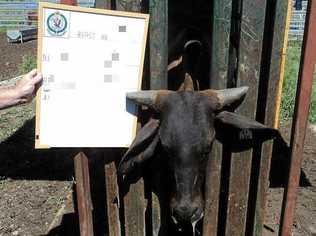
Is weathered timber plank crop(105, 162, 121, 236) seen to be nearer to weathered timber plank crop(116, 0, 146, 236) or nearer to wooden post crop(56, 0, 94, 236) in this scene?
weathered timber plank crop(116, 0, 146, 236)

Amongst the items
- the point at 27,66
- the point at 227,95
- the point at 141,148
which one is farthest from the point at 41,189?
the point at 27,66

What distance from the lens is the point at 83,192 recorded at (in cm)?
416

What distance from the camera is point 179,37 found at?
5168 mm

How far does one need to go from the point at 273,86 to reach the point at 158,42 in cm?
103

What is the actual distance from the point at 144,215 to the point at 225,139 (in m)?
1.04

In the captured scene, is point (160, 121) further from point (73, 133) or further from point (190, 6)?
point (190, 6)

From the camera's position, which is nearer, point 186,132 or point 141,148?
point 186,132

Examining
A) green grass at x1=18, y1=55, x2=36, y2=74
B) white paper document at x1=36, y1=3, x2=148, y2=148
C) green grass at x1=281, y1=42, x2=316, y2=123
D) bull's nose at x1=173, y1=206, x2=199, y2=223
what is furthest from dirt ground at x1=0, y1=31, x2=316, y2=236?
green grass at x1=18, y1=55, x2=36, y2=74

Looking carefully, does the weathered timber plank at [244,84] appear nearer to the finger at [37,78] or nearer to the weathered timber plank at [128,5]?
the weathered timber plank at [128,5]

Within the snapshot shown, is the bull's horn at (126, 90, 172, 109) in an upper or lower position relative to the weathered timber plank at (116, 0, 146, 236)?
upper

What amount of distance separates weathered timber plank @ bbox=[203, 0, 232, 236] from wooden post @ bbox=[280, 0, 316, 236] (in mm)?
616

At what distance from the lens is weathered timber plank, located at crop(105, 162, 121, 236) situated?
4.32m

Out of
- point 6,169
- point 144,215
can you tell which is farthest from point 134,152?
point 6,169

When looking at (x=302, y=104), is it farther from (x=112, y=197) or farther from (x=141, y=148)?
(x=112, y=197)
